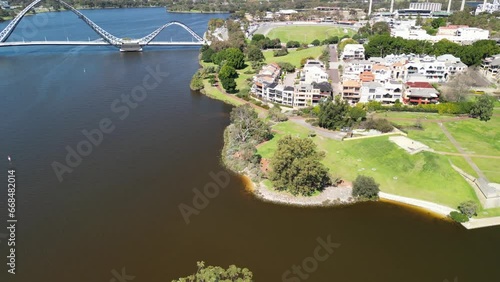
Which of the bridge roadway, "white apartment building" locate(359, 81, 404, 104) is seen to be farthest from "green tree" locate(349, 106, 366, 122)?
the bridge roadway

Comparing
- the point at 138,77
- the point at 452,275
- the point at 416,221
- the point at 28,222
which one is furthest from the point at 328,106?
the point at 138,77

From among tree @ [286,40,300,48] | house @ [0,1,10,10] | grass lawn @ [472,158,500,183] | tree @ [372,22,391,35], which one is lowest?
grass lawn @ [472,158,500,183]

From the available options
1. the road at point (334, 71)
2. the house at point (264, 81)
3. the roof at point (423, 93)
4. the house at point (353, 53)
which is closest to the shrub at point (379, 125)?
the roof at point (423, 93)

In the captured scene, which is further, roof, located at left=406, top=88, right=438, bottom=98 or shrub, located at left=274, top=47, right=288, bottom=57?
shrub, located at left=274, top=47, right=288, bottom=57

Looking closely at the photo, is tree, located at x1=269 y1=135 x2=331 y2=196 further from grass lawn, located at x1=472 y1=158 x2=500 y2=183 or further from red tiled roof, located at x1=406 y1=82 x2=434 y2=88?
red tiled roof, located at x1=406 y1=82 x2=434 y2=88

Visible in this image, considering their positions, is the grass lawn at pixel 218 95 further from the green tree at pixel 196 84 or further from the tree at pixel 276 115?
the tree at pixel 276 115

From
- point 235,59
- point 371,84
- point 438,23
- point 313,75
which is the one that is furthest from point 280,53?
point 438,23

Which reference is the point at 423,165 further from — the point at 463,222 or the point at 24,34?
the point at 24,34
